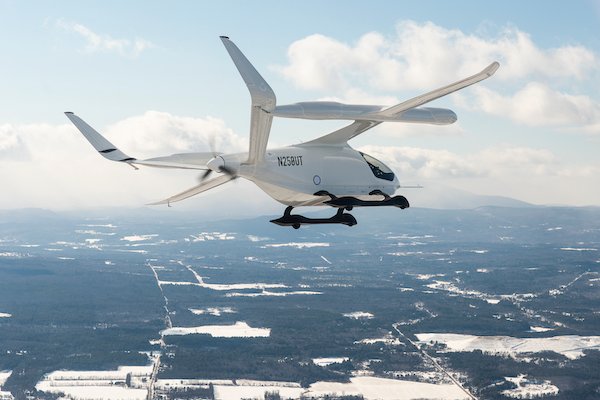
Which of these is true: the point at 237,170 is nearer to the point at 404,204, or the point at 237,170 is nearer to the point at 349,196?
the point at 349,196

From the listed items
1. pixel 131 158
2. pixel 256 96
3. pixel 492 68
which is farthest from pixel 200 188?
pixel 492 68

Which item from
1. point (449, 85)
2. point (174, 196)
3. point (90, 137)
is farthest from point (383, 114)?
point (90, 137)

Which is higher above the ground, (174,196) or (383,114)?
(383,114)

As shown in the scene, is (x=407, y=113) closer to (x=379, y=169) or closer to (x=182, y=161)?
(x=379, y=169)

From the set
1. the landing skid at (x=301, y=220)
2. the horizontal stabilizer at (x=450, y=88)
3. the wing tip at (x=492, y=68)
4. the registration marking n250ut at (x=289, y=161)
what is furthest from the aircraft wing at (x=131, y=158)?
the wing tip at (x=492, y=68)

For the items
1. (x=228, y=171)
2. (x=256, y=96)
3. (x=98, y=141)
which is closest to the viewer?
(x=256, y=96)

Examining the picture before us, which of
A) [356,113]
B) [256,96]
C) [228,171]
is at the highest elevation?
[356,113]

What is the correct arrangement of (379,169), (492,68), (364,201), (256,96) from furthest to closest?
(379,169), (364,201), (492,68), (256,96)
